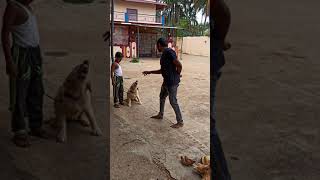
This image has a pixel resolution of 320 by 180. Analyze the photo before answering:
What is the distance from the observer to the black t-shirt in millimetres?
5047

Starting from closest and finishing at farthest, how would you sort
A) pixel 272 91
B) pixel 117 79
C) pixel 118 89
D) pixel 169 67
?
pixel 272 91, pixel 169 67, pixel 117 79, pixel 118 89

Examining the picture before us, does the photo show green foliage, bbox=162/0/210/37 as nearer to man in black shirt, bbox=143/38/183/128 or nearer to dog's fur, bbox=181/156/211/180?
man in black shirt, bbox=143/38/183/128

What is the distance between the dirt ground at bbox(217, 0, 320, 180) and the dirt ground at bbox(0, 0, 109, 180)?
958 mm

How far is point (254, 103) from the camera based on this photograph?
7.13 ft

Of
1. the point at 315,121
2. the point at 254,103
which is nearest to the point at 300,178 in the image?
the point at 315,121

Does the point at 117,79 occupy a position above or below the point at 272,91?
below

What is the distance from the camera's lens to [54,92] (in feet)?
7.68

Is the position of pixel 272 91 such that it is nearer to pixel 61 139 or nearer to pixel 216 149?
pixel 216 149

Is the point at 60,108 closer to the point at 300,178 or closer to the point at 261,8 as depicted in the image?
the point at 261,8

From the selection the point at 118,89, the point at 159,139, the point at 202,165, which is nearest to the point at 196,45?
the point at 118,89

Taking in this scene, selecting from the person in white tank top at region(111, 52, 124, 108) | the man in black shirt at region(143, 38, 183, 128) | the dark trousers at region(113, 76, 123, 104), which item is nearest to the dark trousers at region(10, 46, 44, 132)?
the man in black shirt at region(143, 38, 183, 128)

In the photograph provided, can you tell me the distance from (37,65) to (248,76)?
1.54 meters

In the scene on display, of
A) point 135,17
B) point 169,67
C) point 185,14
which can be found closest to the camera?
point 169,67

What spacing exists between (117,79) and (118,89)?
30 cm
